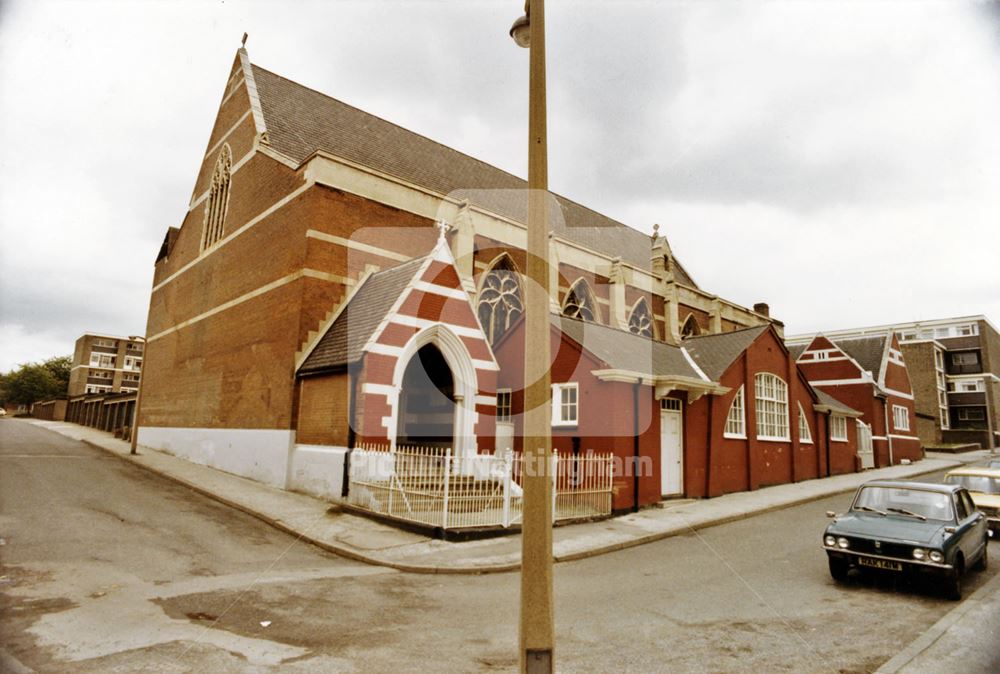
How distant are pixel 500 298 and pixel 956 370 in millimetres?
64012

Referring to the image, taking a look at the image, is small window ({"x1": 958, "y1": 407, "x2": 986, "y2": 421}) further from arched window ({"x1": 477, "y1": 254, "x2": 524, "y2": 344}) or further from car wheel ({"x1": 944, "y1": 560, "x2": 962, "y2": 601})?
car wheel ({"x1": 944, "y1": 560, "x2": 962, "y2": 601})

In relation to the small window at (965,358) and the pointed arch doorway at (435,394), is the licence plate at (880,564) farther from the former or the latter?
the small window at (965,358)

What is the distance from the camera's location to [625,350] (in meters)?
16.9

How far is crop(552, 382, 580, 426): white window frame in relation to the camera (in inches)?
606

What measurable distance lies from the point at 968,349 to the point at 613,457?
66.6 metres

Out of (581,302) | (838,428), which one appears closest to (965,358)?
(838,428)

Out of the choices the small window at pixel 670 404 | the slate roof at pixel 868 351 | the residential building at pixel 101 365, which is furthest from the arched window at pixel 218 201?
the residential building at pixel 101 365

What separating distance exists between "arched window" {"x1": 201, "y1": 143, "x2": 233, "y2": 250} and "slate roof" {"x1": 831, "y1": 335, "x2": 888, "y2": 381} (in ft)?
107

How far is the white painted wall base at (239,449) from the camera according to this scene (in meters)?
15.7

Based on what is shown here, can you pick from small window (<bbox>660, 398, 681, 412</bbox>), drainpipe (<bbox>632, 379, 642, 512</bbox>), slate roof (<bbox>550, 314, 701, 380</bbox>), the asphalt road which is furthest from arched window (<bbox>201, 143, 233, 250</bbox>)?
small window (<bbox>660, 398, 681, 412</bbox>)

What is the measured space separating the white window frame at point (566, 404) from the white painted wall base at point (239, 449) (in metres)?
7.20

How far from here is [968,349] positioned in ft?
201

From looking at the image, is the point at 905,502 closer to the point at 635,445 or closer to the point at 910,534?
the point at 910,534

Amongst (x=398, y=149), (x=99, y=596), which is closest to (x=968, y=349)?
(x=398, y=149)
